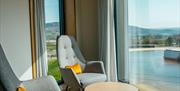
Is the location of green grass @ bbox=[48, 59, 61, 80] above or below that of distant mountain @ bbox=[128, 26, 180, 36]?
below

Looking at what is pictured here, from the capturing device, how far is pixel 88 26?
15.0 feet

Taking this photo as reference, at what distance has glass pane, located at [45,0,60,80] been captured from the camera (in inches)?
170

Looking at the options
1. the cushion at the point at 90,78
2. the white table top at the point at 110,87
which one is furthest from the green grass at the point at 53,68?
the white table top at the point at 110,87

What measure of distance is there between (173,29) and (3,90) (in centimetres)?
224

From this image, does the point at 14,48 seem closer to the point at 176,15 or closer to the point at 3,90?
the point at 3,90

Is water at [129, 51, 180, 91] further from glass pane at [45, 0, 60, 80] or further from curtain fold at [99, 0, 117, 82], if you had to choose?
glass pane at [45, 0, 60, 80]

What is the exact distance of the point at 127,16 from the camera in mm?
4004

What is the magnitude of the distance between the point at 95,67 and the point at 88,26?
1197 millimetres

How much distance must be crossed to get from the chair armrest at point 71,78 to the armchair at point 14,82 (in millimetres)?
716

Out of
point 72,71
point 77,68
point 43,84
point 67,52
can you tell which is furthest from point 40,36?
point 43,84

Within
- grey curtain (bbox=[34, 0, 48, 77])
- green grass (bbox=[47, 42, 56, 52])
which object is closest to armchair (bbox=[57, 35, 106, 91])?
grey curtain (bbox=[34, 0, 48, 77])

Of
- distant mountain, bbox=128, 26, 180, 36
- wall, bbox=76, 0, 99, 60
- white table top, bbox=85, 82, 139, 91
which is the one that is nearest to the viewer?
white table top, bbox=85, 82, 139, 91

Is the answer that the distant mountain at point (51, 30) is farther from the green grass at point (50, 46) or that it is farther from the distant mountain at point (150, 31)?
the distant mountain at point (150, 31)

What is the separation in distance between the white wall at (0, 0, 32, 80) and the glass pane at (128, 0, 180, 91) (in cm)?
172
